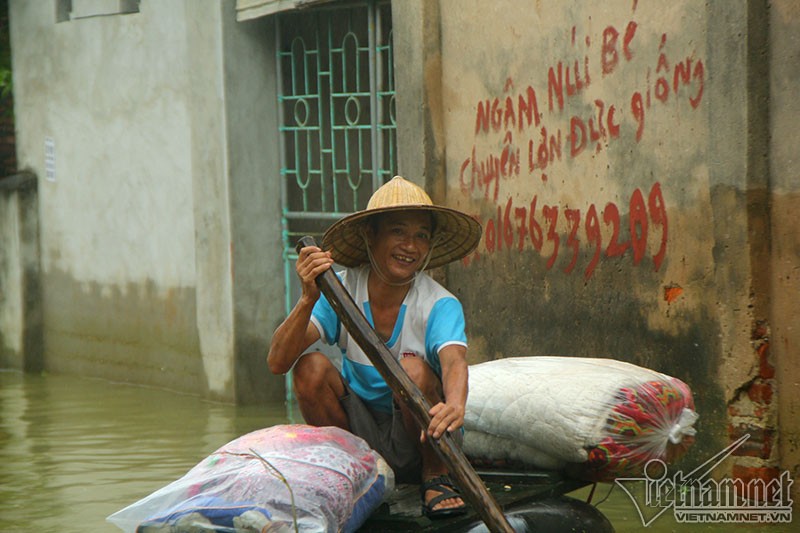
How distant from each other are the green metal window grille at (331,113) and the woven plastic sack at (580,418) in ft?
12.6

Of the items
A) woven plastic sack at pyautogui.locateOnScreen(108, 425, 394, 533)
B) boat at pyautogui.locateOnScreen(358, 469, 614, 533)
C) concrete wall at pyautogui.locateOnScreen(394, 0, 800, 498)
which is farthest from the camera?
concrete wall at pyautogui.locateOnScreen(394, 0, 800, 498)

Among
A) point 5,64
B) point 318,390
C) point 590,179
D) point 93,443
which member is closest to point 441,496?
point 318,390

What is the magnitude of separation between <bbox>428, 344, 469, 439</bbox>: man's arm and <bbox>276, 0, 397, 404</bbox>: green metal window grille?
4479 mm

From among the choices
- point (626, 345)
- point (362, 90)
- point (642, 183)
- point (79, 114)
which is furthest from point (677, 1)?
point (79, 114)

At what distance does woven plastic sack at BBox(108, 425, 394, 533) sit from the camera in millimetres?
3670

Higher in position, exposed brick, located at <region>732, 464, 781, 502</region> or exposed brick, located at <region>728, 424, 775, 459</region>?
exposed brick, located at <region>728, 424, 775, 459</region>

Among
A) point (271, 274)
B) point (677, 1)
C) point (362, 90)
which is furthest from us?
point (271, 274)

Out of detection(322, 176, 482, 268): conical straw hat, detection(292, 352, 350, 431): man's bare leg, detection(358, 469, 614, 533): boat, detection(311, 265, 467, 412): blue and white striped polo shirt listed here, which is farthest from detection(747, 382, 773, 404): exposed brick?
detection(292, 352, 350, 431): man's bare leg

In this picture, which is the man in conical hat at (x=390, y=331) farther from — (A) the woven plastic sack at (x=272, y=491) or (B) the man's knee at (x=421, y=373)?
(A) the woven plastic sack at (x=272, y=491)

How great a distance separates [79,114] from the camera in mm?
11766

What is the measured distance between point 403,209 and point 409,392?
766 millimetres

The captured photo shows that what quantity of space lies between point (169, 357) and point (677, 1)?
607 centimetres

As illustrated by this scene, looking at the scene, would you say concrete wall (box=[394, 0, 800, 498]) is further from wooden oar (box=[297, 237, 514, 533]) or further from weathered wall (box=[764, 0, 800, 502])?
wooden oar (box=[297, 237, 514, 533])

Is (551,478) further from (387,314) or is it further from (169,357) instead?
(169,357)
